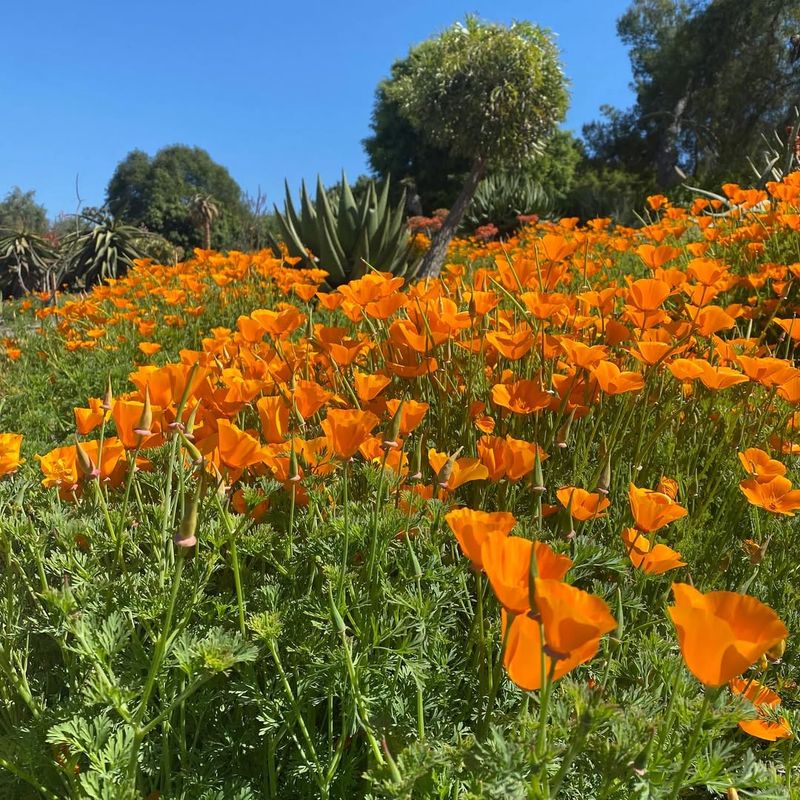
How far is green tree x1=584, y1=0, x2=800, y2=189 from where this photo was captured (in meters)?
19.1

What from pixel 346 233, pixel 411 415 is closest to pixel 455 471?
pixel 411 415

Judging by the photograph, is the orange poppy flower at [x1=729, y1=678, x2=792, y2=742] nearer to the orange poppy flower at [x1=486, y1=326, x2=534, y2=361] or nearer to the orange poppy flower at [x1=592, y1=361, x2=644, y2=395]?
the orange poppy flower at [x1=592, y1=361, x2=644, y2=395]

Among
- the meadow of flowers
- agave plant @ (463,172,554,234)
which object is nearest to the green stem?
the meadow of flowers

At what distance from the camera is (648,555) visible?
3.14ft

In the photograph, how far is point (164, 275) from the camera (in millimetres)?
5125

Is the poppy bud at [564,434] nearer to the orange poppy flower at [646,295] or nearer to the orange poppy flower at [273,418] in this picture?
the orange poppy flower at [646,295]

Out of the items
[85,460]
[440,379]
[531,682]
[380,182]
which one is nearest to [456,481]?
A: [531,682]

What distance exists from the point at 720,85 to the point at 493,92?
14557 millimetres

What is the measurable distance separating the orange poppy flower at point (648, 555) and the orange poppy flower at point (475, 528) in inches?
12.9

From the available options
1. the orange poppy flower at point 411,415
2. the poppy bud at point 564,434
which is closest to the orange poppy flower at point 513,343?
the poppy bud at point 564,434

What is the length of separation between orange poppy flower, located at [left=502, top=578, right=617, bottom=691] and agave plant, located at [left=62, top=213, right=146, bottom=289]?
1151 centimetres

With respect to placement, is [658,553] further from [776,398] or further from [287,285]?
[287,285]

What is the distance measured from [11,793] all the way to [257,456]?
1.97 ft

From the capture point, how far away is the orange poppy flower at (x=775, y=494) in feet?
3.57
